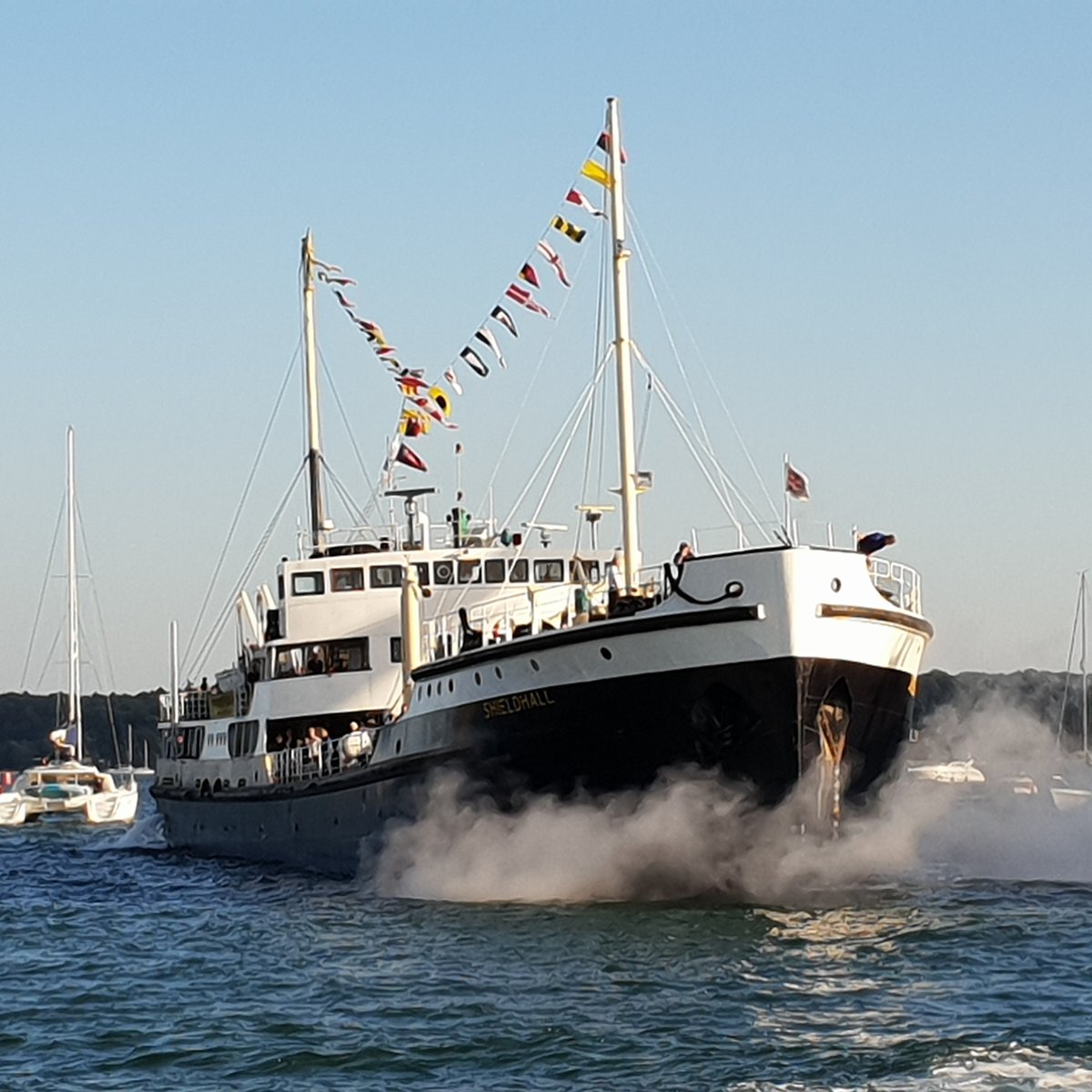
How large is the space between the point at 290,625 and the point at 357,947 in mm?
12993

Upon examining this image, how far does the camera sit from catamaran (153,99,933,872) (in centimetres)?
2250

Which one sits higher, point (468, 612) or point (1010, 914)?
point (468, 612)

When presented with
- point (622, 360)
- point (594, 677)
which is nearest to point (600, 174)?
point (622, 360)

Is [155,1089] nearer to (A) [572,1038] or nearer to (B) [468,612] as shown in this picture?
(A) [572,1038]

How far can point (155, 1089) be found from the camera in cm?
1416

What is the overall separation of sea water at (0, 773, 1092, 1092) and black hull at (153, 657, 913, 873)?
0.60 metres

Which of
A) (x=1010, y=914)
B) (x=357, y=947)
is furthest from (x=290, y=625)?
(x=1010, y=914)

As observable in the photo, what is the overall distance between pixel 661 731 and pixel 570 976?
17.9 ft

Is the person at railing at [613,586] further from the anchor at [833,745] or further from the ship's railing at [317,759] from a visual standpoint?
the ship's railing at [317,759]

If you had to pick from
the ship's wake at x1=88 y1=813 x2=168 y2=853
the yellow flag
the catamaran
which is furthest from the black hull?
the ship's wake at x1=88 y1=813 x2=168 y2=853

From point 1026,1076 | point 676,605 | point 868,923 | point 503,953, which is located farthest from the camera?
point 676,605

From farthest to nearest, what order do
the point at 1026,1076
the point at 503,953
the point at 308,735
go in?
the point at 308,735 < the point at 503,953 < the point at 1026,1076

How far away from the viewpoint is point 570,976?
704 inches

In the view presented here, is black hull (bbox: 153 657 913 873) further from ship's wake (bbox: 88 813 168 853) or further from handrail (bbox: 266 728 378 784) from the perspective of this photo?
ship's wake (bbox: 88 813 168 853)
